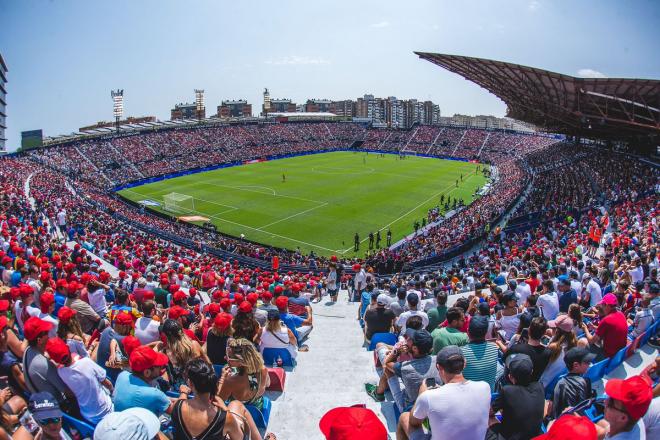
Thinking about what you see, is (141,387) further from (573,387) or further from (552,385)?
(552,385)

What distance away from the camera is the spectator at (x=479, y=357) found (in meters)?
5.26

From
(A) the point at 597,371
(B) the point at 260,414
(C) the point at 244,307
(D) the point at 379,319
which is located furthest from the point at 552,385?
(C) the point at 244,307

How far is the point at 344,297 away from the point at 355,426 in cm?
1296

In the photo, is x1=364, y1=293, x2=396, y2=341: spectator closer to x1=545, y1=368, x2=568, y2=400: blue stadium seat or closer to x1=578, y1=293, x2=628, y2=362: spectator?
x1=545, y1=368, x2=568, y2=400: blue stadium seat

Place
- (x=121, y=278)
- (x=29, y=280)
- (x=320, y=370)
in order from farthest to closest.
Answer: (x=121, y=278) → (x=29, y=280) → (x=320, y=370)

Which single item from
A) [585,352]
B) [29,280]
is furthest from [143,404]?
[29,280]

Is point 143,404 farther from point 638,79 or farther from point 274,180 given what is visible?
point 274,180

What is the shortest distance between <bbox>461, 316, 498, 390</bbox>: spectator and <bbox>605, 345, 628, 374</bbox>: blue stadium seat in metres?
2.78

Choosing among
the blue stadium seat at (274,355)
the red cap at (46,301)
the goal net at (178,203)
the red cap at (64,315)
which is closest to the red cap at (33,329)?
the red cap at (64,315)

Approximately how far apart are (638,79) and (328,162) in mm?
52291

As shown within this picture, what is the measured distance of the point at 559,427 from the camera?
112 inches

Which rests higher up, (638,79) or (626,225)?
(638,79)

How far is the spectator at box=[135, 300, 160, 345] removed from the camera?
6656mm

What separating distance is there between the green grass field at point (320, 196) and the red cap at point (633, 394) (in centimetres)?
2792
